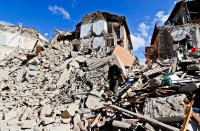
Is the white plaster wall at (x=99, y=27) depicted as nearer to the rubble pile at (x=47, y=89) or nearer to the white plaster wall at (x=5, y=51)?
the rubble pile at (x=47, y=89)

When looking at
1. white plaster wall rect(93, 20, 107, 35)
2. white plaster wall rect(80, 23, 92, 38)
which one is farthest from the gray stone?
white plaster wall rect(80, 23, 92, 38)

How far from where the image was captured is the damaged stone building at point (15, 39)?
2073cm

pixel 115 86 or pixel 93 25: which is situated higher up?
pixel 93 25

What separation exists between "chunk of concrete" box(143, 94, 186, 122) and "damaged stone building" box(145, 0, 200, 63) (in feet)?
41.5

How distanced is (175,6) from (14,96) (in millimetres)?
24604

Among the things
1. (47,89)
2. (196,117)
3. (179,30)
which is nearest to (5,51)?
(47,89)

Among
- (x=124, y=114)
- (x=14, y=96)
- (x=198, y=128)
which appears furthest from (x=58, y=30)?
(x=198, y=128)

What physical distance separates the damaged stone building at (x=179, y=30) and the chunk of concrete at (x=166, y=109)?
41.5 feet

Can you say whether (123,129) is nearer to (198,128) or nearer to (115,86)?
(198,128)

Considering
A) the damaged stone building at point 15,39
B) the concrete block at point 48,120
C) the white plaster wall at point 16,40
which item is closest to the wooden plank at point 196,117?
the concrete block at point 48,120

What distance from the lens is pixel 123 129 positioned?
3.05 meters

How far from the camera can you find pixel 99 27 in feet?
54.0

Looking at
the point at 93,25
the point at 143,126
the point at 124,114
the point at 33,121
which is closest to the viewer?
the point at 143,126

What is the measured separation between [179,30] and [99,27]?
38.8 ft
